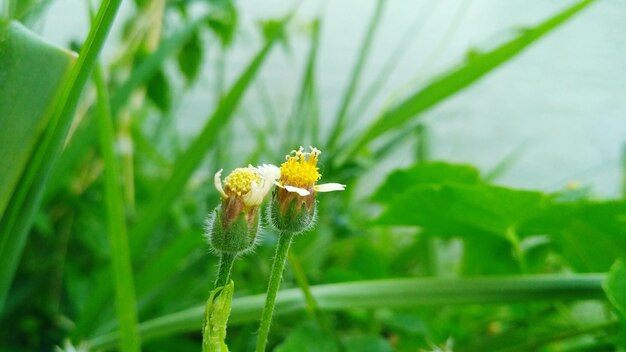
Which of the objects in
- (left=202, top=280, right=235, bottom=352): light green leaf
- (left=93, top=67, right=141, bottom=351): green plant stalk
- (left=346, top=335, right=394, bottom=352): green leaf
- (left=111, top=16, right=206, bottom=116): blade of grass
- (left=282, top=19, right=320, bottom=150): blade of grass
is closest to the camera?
(left=202, top=280, right=235, bottom=352): light green leaf

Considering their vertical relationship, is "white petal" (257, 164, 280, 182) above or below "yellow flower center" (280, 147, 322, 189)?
below

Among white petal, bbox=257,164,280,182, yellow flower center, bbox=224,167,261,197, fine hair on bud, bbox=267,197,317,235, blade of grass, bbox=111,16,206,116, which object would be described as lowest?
fine hair on bud, bbox=267,197,317,235

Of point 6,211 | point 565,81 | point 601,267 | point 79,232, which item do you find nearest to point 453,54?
point 565,81

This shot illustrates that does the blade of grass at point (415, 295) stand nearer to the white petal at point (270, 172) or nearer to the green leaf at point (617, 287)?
the green leaf at point (617, 287)

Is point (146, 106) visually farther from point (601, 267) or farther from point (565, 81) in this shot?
point (565, 81)

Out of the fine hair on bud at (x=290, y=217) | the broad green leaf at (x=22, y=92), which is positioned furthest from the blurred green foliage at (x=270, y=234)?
the fine hair on bud at (x=290, y=217)

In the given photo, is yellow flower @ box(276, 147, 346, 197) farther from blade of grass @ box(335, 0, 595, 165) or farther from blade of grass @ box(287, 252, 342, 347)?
blade of grass @ box(335, 0, 595, 165)

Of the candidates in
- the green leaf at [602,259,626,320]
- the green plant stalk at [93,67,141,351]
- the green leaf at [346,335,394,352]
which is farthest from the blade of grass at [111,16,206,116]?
the green leaf at [602,259,626,320]

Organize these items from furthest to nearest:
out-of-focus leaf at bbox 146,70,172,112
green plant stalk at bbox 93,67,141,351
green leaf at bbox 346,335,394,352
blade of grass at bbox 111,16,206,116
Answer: out-of-focus leaf at bbox 146,70,172,112
blade of grass at bbox 111,16,206,116
green leaf at bbox 346,335,394,352
green plant stalk at bbox 93,67,141,351
